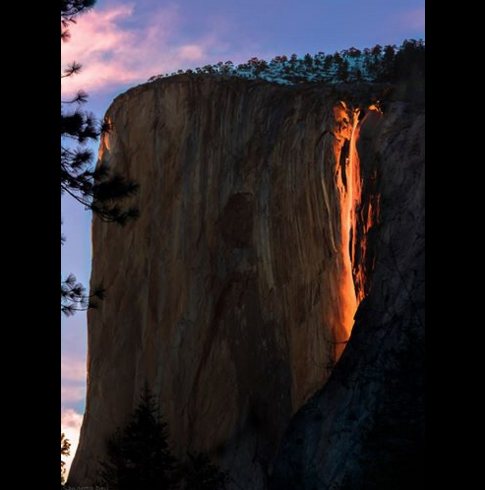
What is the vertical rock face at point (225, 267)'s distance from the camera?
2123cm

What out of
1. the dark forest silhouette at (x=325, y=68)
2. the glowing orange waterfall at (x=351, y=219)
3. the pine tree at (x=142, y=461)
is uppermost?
the dark forest silhouette at (x=325, y=68)

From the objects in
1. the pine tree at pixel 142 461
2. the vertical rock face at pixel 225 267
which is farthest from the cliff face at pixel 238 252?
the pine tree at pixel 142 461

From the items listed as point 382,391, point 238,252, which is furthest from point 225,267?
point 382,391

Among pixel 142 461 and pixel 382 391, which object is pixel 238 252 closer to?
pixel 142 461

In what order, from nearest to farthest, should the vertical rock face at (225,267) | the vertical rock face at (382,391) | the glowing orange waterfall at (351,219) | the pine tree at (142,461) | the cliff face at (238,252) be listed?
the vertical rock face at (382,391), the pine tree at (142,461), the glowing orange waterfall at (351,219), the cliff face at (238,252), the vertical rock face at (225,267)

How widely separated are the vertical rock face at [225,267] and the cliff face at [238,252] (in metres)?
0.06

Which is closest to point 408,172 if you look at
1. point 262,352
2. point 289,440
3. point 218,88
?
point 289,440

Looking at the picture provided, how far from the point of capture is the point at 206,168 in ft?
91.5

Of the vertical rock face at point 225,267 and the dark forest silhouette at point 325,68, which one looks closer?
the vertical rock face at point 225,267

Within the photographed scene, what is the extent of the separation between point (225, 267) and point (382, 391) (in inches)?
646

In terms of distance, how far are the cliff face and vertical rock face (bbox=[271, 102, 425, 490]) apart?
93mm

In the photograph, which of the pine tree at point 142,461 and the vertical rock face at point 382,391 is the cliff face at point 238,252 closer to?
the vertical rock face at point 382,391

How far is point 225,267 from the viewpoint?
26172 mm

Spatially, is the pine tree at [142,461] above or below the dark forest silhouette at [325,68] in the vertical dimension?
below
